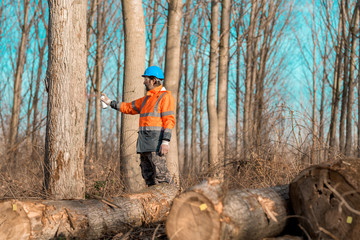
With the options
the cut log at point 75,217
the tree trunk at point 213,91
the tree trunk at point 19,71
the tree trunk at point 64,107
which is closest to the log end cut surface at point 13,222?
the cut log at point 75,217

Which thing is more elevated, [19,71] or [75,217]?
[19,71]

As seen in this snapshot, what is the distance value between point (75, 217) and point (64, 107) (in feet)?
Answer: 4.79

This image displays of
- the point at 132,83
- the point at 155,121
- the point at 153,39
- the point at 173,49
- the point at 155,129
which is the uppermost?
the point at 153,39

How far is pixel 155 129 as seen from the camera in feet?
15.4

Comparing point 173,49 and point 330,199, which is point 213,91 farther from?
point 330,199

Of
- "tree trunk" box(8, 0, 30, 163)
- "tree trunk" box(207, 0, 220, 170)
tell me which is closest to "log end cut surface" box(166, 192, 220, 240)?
"tree trunk" box(207, 0, 220, 170)

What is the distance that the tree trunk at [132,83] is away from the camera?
18.9ft

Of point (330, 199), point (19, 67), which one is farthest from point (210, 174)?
point (19, 67)

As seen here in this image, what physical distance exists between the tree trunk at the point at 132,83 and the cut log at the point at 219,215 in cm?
304

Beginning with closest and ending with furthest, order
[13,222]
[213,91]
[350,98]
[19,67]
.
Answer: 1. [13,222]
2. [213,91]
3. [350,98]
4. [19,67]

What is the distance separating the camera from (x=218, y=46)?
9.85m

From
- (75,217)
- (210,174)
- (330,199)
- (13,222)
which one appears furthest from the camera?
(210,174)

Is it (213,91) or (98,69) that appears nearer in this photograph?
(213,91)

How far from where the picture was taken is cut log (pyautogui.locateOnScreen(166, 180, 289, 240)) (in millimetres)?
2596
